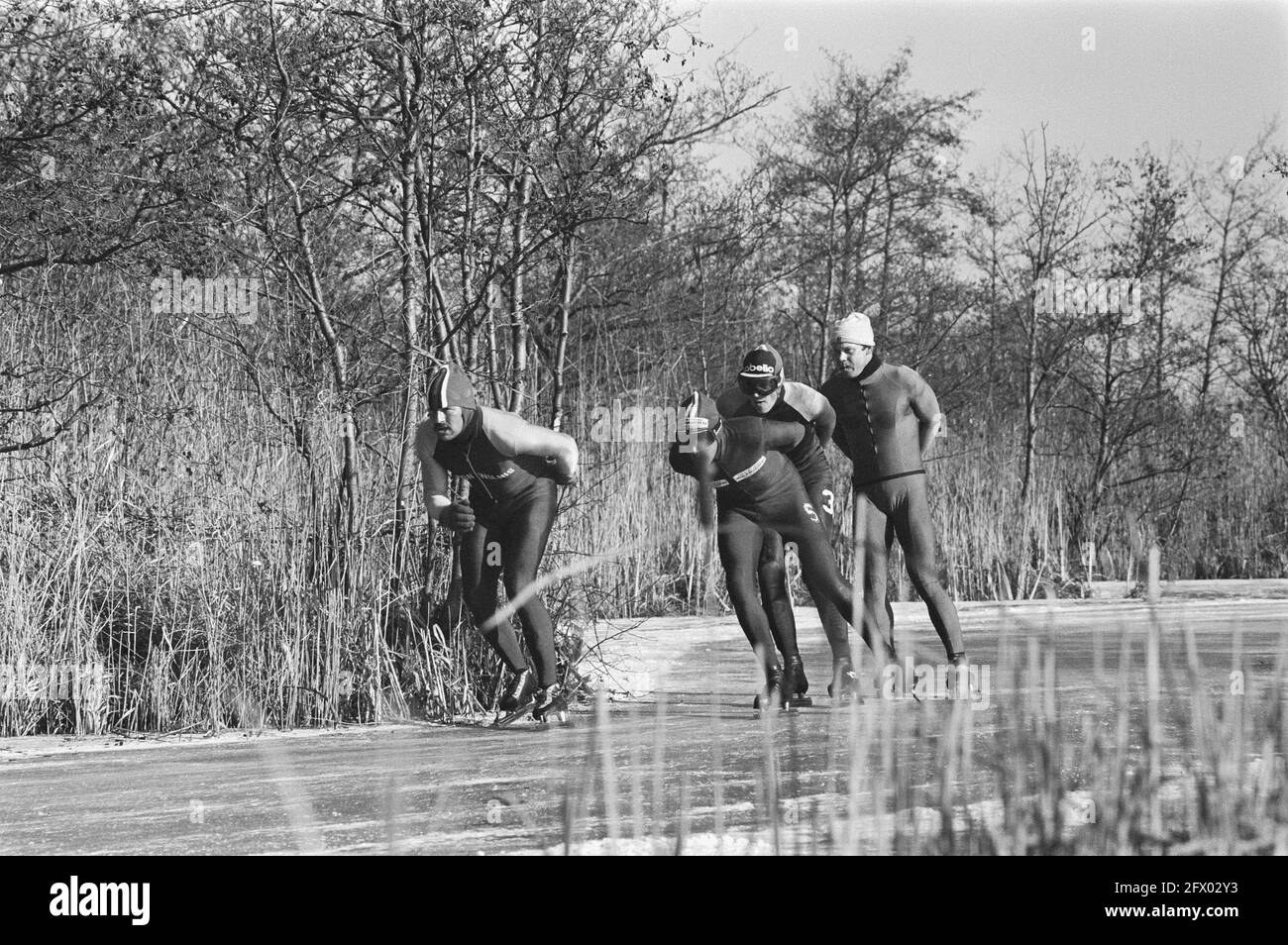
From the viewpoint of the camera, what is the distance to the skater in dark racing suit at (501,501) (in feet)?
27.4

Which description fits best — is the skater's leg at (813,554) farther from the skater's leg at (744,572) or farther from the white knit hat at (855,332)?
the white knit hat at (855,332)

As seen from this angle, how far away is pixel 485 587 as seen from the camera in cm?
844

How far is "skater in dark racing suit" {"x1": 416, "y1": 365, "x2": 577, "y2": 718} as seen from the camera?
834cm

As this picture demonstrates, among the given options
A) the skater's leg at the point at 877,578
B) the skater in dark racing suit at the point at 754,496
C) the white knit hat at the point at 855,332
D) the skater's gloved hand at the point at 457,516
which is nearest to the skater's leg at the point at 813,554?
the skater in dark racing suit at the point at 754,496

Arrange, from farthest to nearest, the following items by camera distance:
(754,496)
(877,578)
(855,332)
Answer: (855,332)
(754,496)
(877,578)

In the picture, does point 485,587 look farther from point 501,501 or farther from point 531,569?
point 501,501

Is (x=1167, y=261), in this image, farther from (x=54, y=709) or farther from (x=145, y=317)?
(x=54, y=709)

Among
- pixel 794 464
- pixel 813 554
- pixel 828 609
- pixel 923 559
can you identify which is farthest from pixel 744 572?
pixel 923 559

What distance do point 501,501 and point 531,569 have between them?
0.39m

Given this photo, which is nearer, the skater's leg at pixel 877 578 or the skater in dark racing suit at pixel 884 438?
the skater's leg at pixel 877 578

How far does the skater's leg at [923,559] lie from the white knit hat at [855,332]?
80cm

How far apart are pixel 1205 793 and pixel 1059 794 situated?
0.44 meters

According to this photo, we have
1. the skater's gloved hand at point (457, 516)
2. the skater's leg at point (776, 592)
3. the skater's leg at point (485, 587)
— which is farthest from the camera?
the skater's leg at point (776, 592)

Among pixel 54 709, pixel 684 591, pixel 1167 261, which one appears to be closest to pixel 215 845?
pixel 54 709
